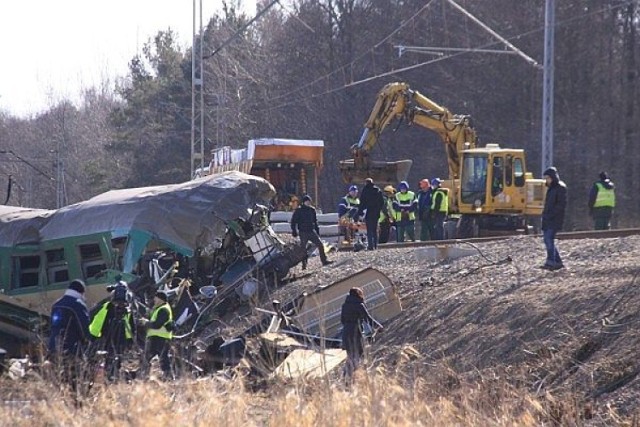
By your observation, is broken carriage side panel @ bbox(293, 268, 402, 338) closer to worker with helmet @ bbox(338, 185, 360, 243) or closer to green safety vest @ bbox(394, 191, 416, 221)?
green safety vest @ bbox(394, 191, 416, 221)

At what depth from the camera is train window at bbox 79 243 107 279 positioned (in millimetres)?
21922

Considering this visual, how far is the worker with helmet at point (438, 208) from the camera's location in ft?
89.2

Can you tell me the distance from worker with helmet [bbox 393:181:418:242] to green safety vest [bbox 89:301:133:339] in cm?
1228

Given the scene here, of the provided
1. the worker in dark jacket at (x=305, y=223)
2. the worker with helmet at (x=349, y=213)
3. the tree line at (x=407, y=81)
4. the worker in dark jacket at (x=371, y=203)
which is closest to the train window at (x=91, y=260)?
the worker in dark jacket at (x=305, y=223)

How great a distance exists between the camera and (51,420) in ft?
34.4

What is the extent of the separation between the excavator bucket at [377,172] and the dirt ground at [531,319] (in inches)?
363

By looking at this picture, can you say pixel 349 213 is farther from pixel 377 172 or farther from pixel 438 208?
pixel 438 208

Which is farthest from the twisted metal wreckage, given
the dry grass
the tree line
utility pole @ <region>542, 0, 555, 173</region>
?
the tree line

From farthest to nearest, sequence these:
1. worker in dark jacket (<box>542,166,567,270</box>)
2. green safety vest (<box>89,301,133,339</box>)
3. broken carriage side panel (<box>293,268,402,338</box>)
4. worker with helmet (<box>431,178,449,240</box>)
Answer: worker with helmet (<box>431,178,449,240</box>)
broken carriage side panel (<box>293,268,402,338</box>)
worker in dark jacket (<box>542,166,567,270</box>)
green safety vest (<box>89,301,133,339</box>)

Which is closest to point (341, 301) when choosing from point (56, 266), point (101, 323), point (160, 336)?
point (160, 336)

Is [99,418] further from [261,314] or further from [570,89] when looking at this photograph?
[570,89]

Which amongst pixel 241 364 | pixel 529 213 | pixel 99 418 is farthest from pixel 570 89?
pixel 99 418

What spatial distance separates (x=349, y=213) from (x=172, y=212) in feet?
27.9

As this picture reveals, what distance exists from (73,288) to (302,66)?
4225cm
